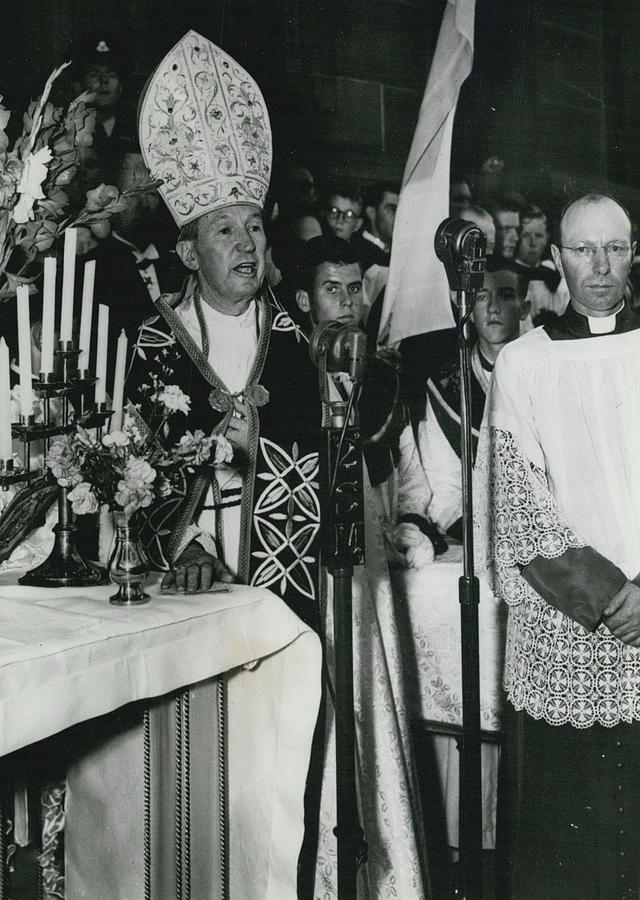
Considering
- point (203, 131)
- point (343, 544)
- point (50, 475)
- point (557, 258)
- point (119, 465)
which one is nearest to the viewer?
point (343, 544)

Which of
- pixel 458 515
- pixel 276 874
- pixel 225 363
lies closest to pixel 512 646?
→ pixel 458 515

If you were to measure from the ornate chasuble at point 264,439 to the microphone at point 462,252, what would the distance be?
2.07 ft

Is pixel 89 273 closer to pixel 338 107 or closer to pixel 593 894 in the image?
pixel 338 107

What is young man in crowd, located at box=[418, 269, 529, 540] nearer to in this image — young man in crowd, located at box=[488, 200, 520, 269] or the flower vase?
young man in crowd, located at box=[488, 200, 520, 269]

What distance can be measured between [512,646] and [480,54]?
1.61m

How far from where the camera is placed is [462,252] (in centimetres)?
237

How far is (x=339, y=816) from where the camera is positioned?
2.21 metres

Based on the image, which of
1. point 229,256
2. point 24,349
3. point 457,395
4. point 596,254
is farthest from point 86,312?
point 596,254

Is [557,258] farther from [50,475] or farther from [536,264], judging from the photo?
[50,475]

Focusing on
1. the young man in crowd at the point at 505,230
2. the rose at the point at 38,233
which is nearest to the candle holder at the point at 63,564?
the rose at the point at 38,233

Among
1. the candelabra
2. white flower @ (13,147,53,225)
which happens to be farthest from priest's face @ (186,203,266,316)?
the candelabra

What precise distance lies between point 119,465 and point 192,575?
0.35 m

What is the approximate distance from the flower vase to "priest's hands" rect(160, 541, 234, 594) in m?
0.16

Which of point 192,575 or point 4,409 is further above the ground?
point 4,409
